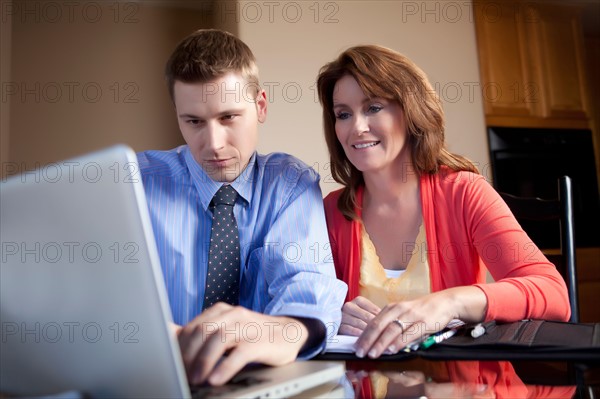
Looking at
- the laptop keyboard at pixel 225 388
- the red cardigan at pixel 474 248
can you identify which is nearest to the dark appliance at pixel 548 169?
the red cardigan at pixel 474 248

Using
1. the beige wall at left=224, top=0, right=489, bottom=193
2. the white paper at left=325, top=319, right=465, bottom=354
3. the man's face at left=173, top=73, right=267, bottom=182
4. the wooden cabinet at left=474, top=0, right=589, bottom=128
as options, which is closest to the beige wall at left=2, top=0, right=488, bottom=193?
the beige wall at left=224, top=0, right=489, bottom=193

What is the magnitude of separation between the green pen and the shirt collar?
1.52 feet

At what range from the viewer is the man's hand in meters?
0.57

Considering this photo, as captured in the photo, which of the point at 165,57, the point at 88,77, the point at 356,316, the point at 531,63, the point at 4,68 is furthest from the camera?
the point at 165,57

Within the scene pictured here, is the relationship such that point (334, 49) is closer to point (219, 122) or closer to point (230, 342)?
point (219, 122)

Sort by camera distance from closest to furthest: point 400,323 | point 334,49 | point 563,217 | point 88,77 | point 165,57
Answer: point 400,323, point 563,217, point 334,49, point 88,77, point 165,57

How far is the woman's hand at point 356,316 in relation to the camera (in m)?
0.99

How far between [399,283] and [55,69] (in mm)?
3368

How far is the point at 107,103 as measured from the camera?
3955 millimetres

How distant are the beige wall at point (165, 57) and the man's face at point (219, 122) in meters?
2.01

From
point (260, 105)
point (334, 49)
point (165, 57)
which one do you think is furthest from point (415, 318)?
point (165, 57)

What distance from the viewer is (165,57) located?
4090 mm

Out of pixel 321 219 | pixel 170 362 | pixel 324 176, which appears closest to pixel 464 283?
pixel 321 219

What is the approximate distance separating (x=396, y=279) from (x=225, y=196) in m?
0.53
